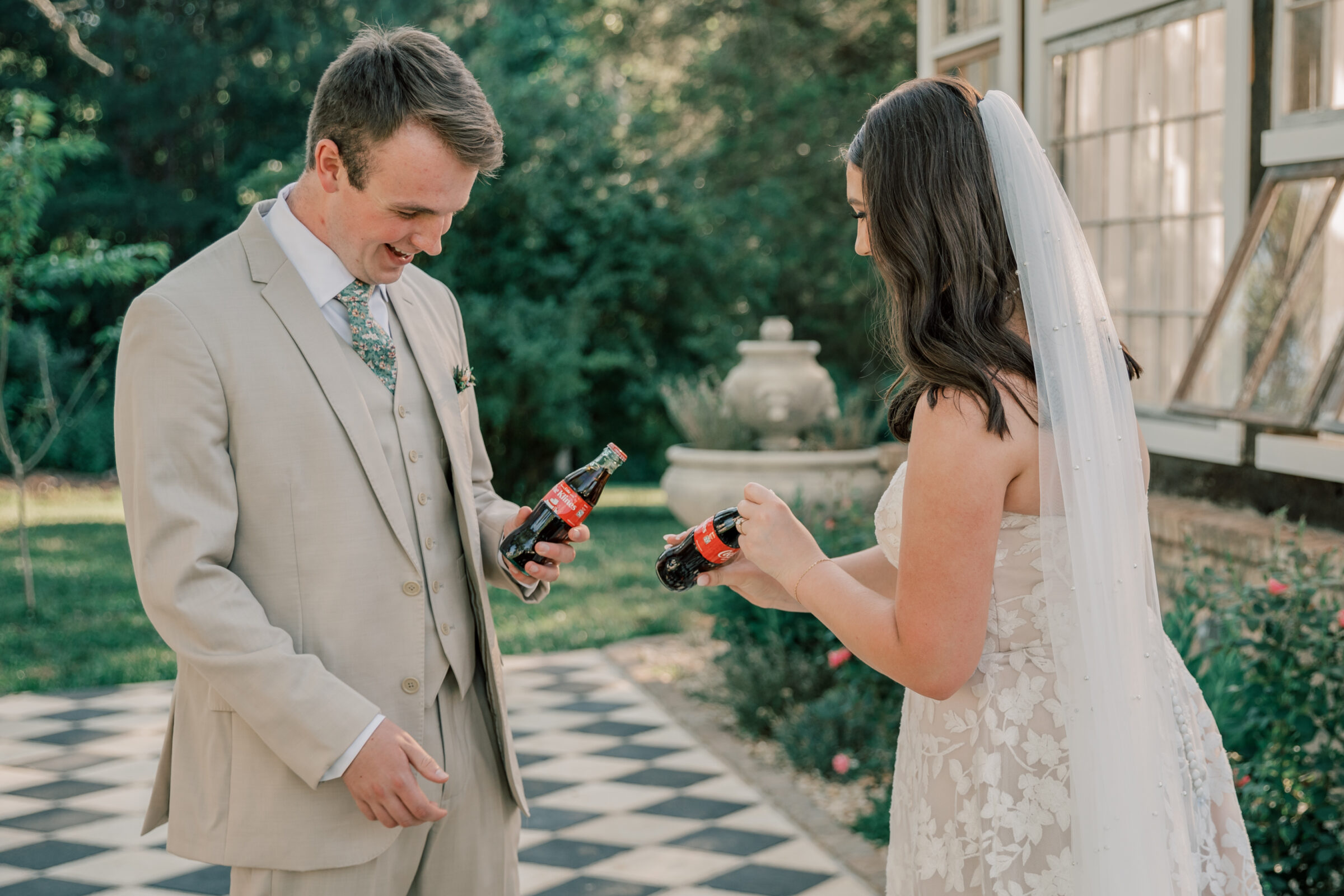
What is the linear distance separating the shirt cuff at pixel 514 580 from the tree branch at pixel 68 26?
13.3m

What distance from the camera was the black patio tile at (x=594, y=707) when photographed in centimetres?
605

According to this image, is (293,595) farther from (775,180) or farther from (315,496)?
(775,180)

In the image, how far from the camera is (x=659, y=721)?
5.89m

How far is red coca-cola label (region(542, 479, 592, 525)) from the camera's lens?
234cm

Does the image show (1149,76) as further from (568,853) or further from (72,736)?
(72,736)

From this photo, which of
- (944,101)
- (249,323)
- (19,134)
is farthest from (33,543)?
(944,101)

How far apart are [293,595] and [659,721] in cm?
405

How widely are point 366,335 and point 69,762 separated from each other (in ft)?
12.8

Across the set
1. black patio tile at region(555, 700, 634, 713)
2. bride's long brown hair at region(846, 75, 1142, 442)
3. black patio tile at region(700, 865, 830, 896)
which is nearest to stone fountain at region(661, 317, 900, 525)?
black patio tile at region(555, 700, 634, 713)

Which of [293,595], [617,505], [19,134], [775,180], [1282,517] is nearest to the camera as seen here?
[293,595]

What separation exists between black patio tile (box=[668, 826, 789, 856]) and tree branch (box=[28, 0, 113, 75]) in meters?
12.5

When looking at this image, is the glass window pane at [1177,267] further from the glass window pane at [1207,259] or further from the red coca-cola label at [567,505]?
the red coca-cola label at [567,505]

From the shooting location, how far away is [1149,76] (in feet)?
17.5

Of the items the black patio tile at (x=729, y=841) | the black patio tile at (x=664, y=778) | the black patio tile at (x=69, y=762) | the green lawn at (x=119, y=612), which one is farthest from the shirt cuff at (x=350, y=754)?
the green lawn at (x=119, y=612)
